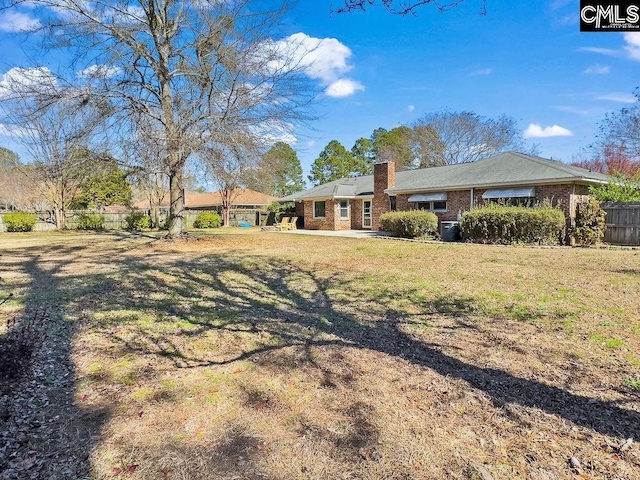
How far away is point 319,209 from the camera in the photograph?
25859 mm

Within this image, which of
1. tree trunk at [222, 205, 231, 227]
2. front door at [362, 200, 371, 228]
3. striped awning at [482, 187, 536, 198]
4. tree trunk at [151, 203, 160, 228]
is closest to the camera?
striped awning at [482, 187, 536, 198]

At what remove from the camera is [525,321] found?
16.5ft

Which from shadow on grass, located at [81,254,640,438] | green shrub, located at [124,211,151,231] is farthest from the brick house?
shadow on grass, located at [81,254,640,438]

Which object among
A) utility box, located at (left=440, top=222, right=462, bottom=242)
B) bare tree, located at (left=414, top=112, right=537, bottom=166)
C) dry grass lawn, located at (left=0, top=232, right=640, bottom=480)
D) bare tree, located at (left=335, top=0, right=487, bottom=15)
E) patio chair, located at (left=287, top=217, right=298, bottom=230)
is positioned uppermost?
bare tree, located at (left=414, top=112, right=537, bottom=166)

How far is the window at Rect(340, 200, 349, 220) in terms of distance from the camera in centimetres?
2466

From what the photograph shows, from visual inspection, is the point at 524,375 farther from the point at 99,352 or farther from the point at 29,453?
the point at 99,352

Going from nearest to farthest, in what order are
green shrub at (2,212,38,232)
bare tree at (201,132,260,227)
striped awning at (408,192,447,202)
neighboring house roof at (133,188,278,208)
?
bare tree at (201,132,260,227)
striped awning at (408,192,447,202)
green shrub at (2,212,38,232)
neighboring house roof at (133,188,278,208)

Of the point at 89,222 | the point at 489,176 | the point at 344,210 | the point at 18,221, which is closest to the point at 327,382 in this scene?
the point at 489,176

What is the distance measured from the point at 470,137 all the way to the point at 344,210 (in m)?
20.5

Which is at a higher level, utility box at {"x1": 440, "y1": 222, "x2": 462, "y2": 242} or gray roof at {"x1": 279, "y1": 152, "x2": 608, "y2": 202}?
gray roof at {"x1": 279, "y1": 152, "x2": 608, "y2": 202}

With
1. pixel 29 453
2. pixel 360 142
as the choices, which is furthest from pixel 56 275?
pixel 360 142

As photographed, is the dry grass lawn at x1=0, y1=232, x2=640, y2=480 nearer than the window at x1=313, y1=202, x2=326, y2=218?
Yes

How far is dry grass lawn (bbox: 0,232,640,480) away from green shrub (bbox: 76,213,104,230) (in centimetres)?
2025

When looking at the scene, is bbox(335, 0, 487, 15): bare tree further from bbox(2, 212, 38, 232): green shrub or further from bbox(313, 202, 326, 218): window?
bbox(2, 212, 38, 232): green shrub
